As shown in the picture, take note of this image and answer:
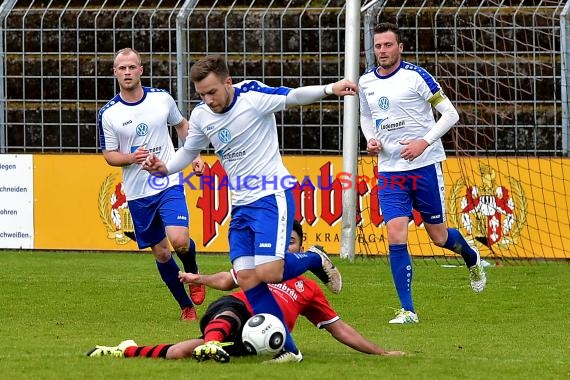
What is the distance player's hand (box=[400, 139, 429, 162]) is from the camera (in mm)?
10281

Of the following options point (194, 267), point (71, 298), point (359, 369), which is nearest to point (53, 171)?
point (71, 298)

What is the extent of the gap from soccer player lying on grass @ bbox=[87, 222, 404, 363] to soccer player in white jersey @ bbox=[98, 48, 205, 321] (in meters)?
2.42

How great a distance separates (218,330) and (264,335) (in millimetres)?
352

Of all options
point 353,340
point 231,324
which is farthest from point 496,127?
point 231,324

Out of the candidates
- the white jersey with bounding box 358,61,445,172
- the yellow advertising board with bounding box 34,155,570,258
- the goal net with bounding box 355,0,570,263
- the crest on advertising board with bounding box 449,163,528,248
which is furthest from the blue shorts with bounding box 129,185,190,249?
the crest on advertising board with bounding box 449,163,528,248

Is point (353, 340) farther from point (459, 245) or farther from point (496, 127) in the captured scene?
point (496, 127)

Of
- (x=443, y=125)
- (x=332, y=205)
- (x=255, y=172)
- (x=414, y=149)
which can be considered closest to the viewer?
(x=255, y=172)

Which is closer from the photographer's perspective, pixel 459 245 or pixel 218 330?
pixel 218 330

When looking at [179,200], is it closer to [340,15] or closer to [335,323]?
[335,323]

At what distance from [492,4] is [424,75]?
684 cm

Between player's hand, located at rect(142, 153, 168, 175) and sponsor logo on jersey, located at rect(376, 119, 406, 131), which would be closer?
player's hand, located at rect(142, 153, 168, 175)

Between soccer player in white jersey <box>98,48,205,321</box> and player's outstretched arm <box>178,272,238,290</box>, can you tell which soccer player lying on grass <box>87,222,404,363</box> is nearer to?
player's outstretched arm <box>178,272,238,290</box>

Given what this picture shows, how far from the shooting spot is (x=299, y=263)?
8.13 meters

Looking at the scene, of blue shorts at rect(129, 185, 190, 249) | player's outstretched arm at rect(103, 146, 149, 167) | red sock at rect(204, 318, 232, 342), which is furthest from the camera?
blue shorts at rect(129, 185, 190, 249)
